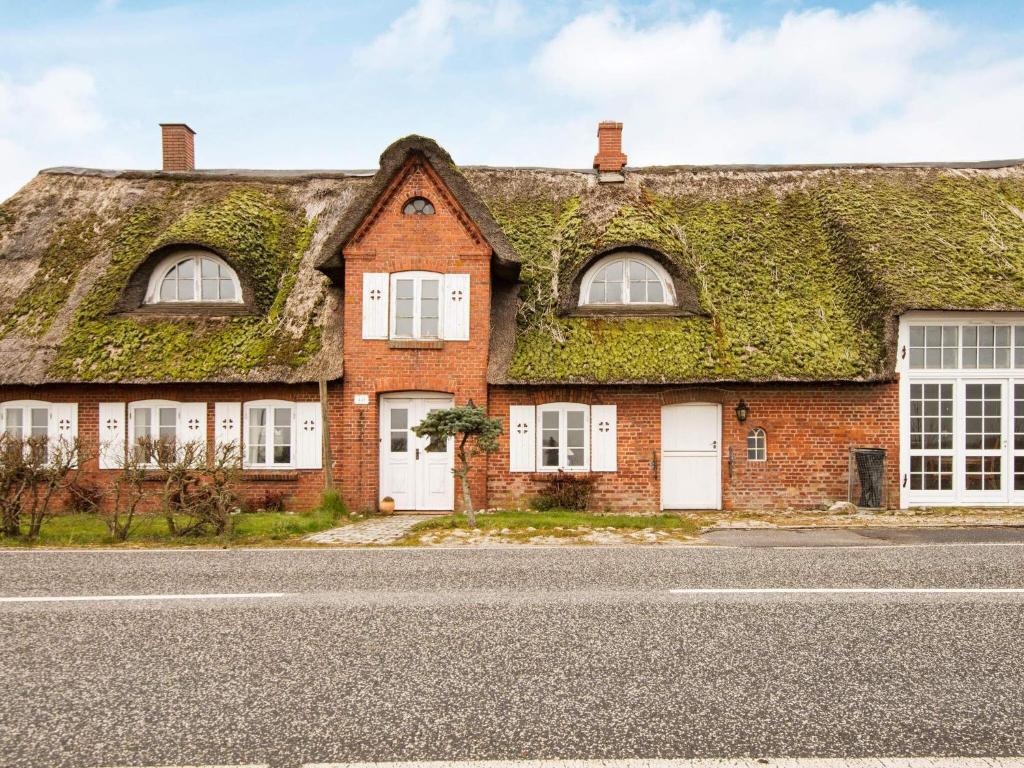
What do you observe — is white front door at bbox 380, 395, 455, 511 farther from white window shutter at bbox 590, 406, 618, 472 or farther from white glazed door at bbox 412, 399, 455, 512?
white window shutter at bbox 590, 406, 618, 472

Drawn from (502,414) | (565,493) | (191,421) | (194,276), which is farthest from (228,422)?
(565,493)

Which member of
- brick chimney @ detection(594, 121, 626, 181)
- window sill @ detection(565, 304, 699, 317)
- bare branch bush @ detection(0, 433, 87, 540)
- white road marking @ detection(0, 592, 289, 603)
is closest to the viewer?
white road marking @ detection(0, 592, 289, 603)

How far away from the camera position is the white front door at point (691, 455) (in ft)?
44.9

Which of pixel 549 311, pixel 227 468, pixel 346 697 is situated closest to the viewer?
pixel 346 697

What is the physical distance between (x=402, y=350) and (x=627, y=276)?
16.9 ft

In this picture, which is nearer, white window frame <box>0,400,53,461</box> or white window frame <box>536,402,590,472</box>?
white window frame <box>536,402,590,472</box>

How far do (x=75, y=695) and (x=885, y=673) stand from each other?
515 cm

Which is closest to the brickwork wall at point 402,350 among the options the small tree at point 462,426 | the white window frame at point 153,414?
the small tree at point 462,426

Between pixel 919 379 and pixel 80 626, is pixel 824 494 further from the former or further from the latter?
pixel 80 626

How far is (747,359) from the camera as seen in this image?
1331 centimetres

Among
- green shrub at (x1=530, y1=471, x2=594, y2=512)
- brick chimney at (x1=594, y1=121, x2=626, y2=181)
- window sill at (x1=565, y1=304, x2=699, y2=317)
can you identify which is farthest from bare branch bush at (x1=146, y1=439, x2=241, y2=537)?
brick chimney at (x1=594, y1=121, x2=626, y2=181)

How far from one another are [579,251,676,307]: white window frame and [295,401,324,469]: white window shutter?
20.2 ft

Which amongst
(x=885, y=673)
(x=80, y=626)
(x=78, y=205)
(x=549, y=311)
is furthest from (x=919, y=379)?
(x=78, y=205)

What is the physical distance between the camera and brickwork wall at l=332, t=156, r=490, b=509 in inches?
532
